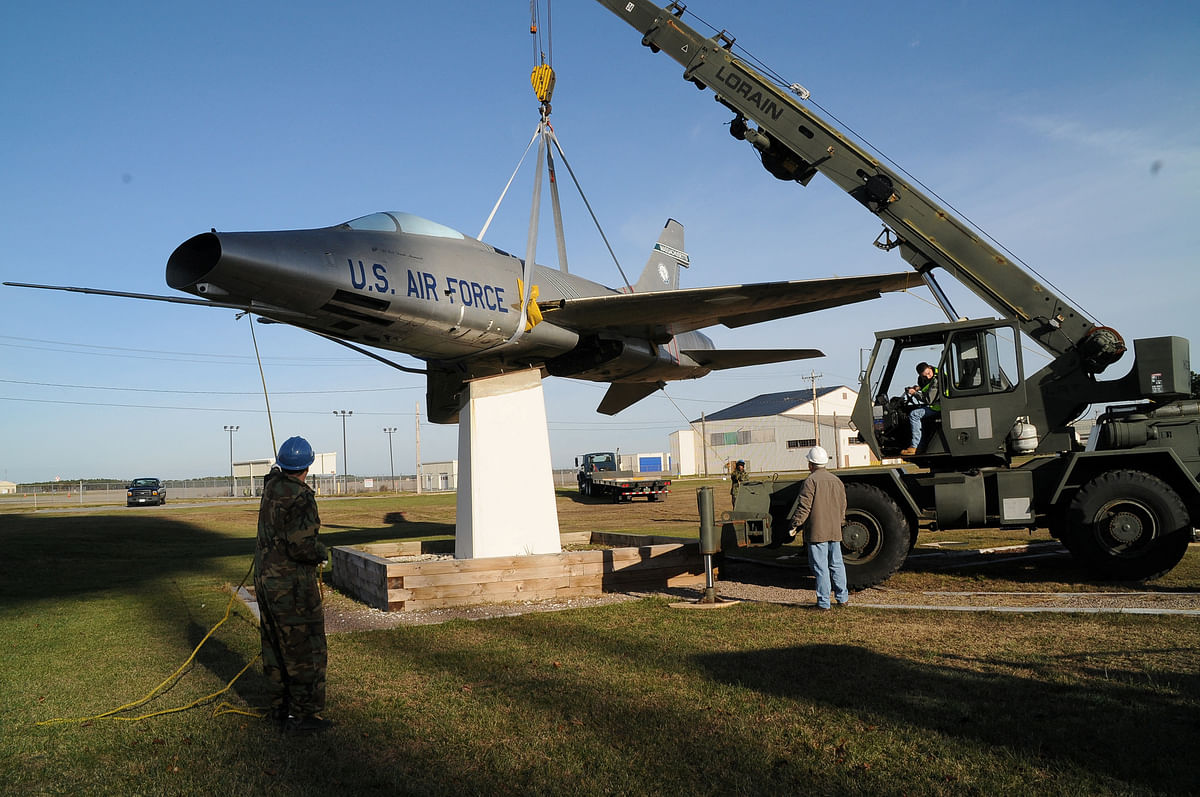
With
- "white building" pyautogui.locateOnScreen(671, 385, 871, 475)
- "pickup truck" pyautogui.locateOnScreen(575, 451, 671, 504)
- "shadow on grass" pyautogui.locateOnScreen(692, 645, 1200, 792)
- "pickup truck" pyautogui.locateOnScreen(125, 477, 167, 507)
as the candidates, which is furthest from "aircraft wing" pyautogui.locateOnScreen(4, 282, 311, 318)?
"white building" pyautogui.locateOnScreen(671, 385, 871, 475)

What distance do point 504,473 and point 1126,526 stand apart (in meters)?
7.29

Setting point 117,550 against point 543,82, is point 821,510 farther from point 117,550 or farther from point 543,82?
point 117,550

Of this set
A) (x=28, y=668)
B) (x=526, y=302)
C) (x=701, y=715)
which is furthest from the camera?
(x=526, y=302)

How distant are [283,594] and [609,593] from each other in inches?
203

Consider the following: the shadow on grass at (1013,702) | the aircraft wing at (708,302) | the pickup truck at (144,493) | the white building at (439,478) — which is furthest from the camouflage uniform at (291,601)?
the white building at (439,478)

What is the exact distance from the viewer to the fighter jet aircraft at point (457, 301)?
6879mm

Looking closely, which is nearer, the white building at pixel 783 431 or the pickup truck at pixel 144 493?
the pickup truck at pixel 144 493

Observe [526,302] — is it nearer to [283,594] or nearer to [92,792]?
[283,594]

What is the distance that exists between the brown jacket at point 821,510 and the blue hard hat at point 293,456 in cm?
508

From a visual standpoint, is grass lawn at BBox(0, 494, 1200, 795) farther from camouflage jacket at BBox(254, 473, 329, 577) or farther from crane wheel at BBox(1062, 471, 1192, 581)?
camouflage jacket at BBox(254, 473, 329, 577)

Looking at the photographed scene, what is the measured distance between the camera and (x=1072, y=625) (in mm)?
6410

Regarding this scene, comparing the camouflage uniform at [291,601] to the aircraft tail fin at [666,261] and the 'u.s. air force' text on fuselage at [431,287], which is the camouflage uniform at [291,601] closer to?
the 'u.s. air force' text on fuselage at [431,287]

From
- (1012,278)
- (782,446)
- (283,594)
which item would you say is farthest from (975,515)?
(782,446)

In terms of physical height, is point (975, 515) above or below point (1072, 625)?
above
